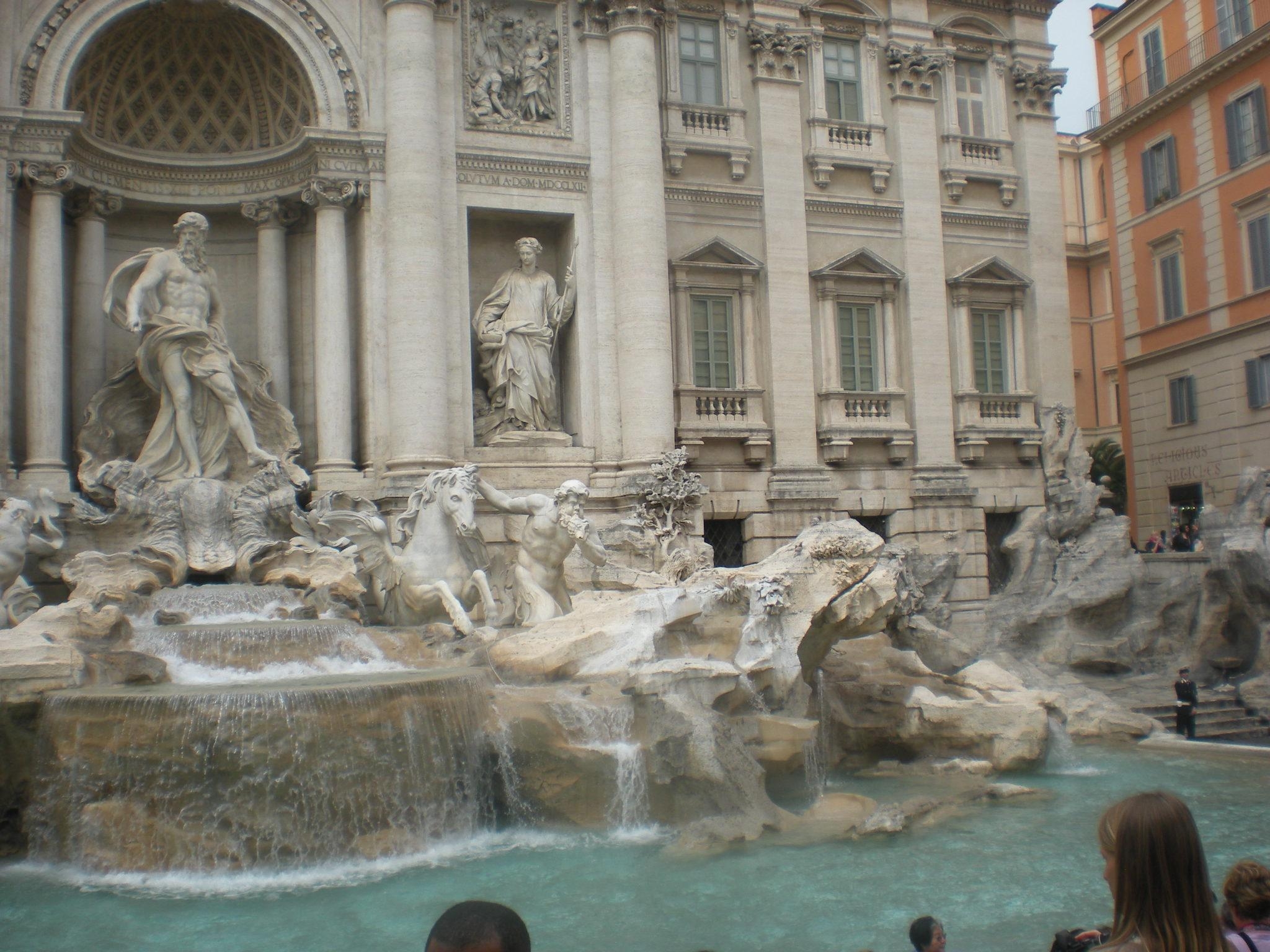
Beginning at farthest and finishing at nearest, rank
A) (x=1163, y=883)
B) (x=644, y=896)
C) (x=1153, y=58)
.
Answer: (x=1153, y=58)
(x=644, y=896)
(x=1163, y=883)

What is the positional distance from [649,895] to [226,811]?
363 cm

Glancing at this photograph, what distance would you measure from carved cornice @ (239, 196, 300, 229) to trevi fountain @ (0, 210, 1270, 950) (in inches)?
64.6

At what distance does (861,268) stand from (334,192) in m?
9.53

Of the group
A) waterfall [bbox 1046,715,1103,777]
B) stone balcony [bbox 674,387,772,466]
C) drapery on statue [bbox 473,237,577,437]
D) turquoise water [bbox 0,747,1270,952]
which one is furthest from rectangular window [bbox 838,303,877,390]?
turquoise water [bbox 0,747,1270,952]

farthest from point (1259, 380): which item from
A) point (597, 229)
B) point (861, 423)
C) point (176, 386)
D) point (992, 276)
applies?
point (176, 386)

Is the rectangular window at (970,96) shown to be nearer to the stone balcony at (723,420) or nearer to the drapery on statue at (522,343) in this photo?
the stone balcony at (723,420)

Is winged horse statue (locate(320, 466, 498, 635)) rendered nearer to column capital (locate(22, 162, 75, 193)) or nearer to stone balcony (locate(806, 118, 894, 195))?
column capital (locate(22, 162, 75, 193))

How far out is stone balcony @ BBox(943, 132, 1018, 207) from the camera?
2308 cm

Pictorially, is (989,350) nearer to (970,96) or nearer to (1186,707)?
(970,96)

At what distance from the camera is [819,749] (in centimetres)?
1372

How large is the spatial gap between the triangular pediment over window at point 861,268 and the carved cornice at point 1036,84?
15.9 ft

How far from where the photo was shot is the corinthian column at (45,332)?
16.3 metres

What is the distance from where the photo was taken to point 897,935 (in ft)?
27.9

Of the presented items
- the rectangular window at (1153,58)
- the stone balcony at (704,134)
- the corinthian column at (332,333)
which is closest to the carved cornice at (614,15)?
the stone balcony at (704,134)
